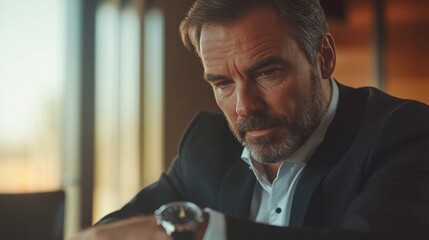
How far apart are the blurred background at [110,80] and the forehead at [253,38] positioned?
2.30 metres

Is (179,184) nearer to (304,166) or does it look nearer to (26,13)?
(304,166)

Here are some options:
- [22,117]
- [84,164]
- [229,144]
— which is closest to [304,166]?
[229,144]

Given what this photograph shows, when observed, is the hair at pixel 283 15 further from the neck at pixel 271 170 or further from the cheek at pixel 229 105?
the neck at pixel 271 170

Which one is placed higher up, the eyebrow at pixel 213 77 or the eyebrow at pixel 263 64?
the eyebrow at pixel 263 64

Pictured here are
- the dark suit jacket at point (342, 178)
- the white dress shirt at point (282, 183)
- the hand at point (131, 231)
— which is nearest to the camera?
the hand at point (131, 231)

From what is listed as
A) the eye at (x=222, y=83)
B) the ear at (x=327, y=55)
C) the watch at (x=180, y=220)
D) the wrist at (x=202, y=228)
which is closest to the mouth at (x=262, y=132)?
the eye at (x=222, y=83)

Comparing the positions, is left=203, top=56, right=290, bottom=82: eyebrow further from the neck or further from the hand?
the hand

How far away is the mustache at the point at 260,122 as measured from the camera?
5.01ft

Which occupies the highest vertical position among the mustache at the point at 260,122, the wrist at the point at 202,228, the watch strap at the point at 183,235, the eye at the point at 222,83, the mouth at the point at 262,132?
the eye at the point at 222,83

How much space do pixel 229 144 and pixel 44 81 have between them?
220 centimetres

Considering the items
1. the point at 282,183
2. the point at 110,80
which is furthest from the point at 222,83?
the point at 110,80

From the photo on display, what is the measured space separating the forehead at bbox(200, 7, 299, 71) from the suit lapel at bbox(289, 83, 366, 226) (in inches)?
8.9

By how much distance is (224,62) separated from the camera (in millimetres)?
1555

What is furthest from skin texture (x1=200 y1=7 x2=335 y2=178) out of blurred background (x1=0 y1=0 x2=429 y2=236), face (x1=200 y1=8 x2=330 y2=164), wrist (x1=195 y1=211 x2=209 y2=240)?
blurred background (x1=0 y1=0 x2=429 y2=236)
